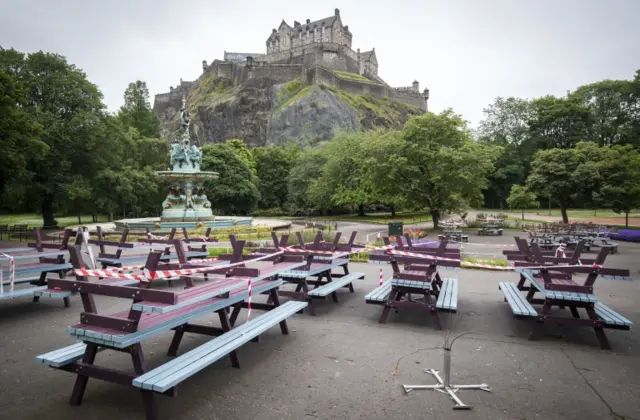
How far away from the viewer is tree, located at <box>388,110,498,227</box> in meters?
25.7

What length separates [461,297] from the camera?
28.3 feet

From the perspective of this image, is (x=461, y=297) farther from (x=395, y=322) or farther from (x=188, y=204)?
(x=188, y=204)

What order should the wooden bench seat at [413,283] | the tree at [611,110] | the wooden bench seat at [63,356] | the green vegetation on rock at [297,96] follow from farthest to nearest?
the green vegetation on rock at [297,96] → the tree at [611,110] → the wooden bench seat at [413,283] → the wooden bench seat at [63,356]

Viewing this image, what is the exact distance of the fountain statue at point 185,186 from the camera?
2630cm

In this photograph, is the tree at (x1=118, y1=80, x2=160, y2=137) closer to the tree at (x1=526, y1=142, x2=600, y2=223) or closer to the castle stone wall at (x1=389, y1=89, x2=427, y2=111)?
the tree at (x1=526, y1=142, x2=600, y2=223)

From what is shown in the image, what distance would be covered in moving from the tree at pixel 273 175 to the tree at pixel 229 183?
7397mm

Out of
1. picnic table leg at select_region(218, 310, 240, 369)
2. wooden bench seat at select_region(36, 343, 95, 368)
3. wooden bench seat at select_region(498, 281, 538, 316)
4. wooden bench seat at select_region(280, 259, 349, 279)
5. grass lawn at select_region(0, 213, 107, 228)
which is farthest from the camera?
grass lawn at select_region(0, 213, 107, 228)

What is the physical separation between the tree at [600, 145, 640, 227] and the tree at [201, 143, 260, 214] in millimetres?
34750

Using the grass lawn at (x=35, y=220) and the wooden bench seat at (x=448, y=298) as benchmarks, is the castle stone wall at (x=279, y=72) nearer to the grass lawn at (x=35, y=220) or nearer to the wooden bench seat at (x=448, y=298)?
the grass lawn at (x=35, y=220)

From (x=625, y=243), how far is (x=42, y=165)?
1497 inches

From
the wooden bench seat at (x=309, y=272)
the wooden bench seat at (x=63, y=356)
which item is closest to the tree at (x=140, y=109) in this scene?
the wooden bench seat at (x=309, y=272)

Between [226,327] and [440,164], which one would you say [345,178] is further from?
[226,327]

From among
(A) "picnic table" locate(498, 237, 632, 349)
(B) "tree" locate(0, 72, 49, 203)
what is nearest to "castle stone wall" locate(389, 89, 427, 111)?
(B) "tree" locate(0, 72, 49, 203)

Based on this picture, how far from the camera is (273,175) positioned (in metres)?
57.3
